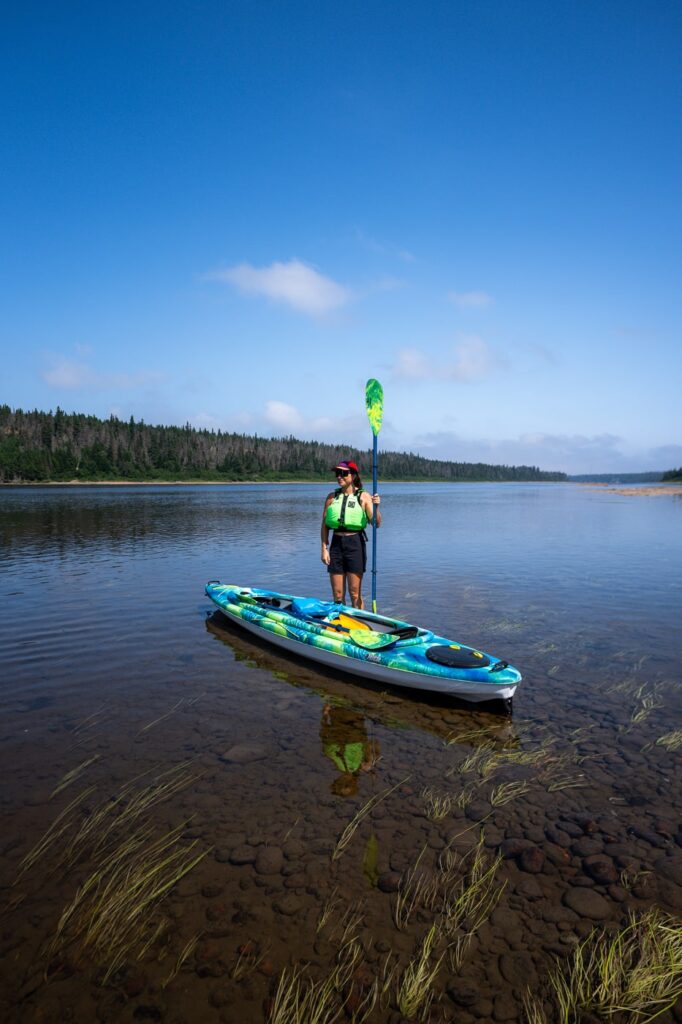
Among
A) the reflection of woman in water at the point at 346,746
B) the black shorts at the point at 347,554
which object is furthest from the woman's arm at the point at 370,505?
the reflection of woman in water at the point at 346,746

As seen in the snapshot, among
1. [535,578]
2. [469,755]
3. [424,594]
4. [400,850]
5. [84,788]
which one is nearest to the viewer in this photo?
[400,850]

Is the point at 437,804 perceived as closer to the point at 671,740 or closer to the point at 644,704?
the point at 671,740

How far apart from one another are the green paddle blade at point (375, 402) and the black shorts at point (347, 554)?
12.4 ft

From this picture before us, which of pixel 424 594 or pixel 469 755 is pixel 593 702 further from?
pixel 424 594

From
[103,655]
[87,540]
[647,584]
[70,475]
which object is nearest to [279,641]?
[103,655]

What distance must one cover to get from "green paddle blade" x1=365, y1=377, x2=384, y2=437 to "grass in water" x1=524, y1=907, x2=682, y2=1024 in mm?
11177

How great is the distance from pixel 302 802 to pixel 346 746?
1385mm

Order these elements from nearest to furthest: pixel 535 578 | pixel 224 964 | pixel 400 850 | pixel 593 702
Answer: pixel 224 964, pixel 400 850, pixel 593 702, pixel 535 578

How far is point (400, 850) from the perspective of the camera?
194 inches

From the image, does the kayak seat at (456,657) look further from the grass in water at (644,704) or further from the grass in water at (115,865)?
the grass in water at (115,865)

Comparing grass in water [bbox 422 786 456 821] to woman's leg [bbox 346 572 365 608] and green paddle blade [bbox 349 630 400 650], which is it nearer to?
green paddle blade [bbox 349 630 400 650]

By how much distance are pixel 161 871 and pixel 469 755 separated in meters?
3.85

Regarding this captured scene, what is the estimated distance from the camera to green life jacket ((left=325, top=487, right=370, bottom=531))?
36.0 feet

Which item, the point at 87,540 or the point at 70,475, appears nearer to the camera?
the point at 87,540
